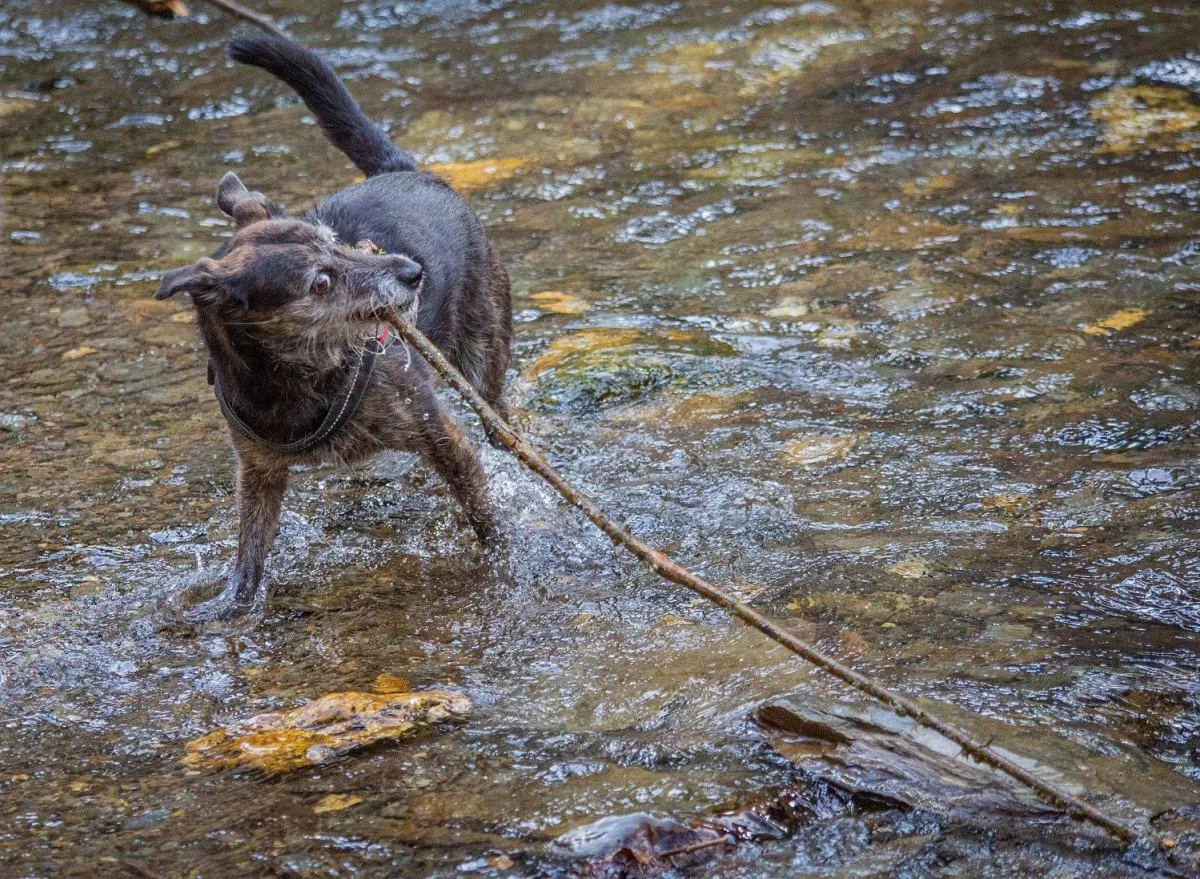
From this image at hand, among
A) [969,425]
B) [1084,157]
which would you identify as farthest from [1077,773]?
[1084,157]

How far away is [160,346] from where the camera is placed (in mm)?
6777

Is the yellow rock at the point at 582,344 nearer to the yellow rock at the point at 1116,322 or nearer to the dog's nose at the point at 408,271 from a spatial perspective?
the dog's nose at the point at 408,271

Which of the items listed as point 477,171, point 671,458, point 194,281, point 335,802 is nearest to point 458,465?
point 671,458

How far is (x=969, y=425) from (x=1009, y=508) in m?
0.73

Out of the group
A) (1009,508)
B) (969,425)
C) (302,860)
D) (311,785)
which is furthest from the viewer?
(969,425)

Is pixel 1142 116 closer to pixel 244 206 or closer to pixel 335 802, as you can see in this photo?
pixel 244 206

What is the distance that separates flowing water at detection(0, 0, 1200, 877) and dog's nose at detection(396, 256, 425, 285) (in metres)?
1.10

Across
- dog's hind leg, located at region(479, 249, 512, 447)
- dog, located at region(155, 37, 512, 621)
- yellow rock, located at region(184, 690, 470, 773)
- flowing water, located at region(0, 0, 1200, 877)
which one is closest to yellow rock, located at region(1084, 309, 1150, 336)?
flowing water, located at region(0, 0, 1200, 877)

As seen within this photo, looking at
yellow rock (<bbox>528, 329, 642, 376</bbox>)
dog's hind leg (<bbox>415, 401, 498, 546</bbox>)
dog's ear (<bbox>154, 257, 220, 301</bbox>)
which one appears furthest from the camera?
yellow rock (<bbox>528, 329, 642, 376</bbox>)

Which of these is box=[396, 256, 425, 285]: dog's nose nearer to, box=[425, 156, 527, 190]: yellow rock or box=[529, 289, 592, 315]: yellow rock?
box=[529, 289, 592, 315]: yellow rock

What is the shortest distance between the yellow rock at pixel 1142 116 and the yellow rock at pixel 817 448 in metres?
3.76

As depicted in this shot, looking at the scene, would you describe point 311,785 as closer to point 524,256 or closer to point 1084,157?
point 524,256

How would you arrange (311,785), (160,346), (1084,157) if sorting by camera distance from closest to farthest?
(311,785) < (160,346) < (1084,157)

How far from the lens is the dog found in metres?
4.50
